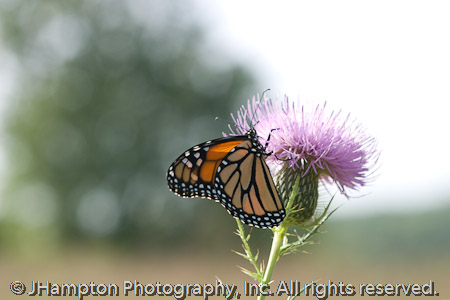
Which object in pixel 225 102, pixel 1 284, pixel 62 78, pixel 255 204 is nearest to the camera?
pixel 255 204

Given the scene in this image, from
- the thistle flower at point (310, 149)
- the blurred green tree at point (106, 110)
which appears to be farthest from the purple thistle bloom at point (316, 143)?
the blurred green tree at point (106, 110)

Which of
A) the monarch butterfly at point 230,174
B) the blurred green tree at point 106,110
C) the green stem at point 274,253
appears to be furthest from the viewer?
the blurred green tree at point 106,110

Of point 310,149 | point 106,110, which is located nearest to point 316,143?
point 310,149

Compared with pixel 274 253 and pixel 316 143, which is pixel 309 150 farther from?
pixel 274 253

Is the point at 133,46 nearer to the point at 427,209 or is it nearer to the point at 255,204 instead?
the point at 255,204

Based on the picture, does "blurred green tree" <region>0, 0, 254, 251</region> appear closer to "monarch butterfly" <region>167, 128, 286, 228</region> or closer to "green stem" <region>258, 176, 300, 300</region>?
"monarch butterfly" <region>167, 128, 286, 228</region>

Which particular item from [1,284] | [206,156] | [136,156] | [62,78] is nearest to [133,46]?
[62,78]

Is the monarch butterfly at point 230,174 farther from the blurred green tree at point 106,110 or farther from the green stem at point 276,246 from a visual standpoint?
the blurred green tree at point 106,110

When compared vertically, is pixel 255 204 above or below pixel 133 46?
below
